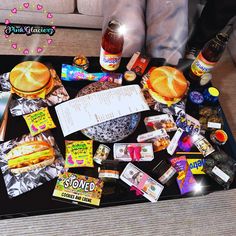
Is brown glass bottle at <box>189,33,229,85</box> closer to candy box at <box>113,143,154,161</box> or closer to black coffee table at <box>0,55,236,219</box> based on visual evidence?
black coffee table at <box>0,55,236,219</box>

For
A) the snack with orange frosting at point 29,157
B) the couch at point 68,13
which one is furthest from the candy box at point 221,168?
the couch at point 68,13

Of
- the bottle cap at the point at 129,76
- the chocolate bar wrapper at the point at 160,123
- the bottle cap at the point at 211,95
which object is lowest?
the chocolate bar wrapper at the point at 160,123

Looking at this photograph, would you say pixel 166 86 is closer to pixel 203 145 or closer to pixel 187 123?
pixel 187 123

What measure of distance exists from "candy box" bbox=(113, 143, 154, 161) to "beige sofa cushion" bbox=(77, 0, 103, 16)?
1.02m

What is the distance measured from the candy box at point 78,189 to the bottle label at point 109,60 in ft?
1.61

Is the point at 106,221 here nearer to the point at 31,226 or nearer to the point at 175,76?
the point at 31,226

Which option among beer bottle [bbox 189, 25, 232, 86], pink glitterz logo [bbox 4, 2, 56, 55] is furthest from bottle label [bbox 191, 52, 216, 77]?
pink glitterz logo [bbox 4, 2, 56, 55]

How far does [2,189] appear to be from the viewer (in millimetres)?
885

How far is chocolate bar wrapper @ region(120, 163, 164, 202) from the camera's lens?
0.93 meters

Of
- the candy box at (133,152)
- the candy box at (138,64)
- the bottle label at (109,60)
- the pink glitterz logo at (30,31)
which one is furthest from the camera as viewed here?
the pink glitterz logo at (30,31)

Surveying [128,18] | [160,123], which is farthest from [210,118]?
[128,18]

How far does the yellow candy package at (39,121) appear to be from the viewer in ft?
3.26

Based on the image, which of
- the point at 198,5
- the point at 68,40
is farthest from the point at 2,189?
the point at 198,5

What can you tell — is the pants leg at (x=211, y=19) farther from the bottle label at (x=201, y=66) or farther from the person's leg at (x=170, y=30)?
the bottle label at (x=201, y=66)
